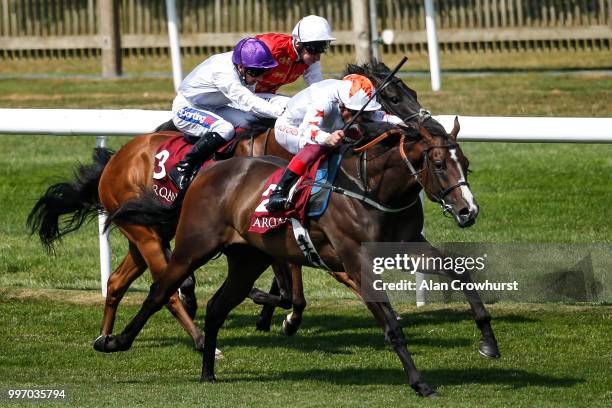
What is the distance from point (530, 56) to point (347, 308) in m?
13.1

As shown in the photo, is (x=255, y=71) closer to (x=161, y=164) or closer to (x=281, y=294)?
(x=161, y=164)

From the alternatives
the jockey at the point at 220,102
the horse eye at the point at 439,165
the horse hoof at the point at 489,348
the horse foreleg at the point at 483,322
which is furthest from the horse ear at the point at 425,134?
the jockey at the point at 220,102

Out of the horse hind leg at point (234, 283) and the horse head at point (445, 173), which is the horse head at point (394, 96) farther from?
the horse head at point (445, 173)

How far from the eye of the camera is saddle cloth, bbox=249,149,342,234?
25.7 feet

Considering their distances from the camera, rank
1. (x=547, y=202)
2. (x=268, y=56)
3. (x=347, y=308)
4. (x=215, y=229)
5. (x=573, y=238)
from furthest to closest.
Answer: (x=547, y=202) → (x=573, y=238) → (x=347, y=308) → (x=268, y=56) → (x=215, y=229)

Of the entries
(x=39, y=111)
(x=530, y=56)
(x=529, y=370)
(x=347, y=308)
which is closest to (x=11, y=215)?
(x=39, y=111)

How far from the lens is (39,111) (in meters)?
11.1

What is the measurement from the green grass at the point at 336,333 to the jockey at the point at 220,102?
1.27 meters

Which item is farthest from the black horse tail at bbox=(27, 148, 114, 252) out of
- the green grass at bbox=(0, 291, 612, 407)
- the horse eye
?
the horse eye

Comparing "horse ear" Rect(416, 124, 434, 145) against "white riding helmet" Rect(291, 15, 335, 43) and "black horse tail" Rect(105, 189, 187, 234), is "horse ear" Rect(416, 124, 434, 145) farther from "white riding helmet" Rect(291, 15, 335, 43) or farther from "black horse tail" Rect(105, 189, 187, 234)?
"white riding helmet" Rect(291, 15, 335, 43)

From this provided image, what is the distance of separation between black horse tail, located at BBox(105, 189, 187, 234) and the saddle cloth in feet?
2.90

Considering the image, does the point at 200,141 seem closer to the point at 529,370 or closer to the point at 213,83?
the point at 213,83

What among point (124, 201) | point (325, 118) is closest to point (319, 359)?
point (325, 118)

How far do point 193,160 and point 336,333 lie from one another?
1.51 m
